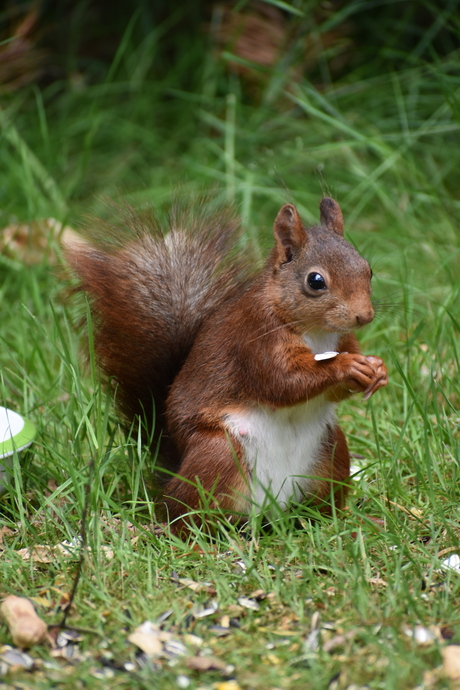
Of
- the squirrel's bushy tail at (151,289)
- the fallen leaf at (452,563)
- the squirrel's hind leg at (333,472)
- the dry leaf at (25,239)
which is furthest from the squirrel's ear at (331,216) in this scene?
the dry leaf at (25,239)

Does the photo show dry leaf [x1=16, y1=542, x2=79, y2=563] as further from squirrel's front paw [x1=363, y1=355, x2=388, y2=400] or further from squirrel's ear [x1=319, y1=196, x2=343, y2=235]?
squirrel's ear [x1=319, y1=196, x2=343, y2=235]

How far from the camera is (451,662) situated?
1.40 meters

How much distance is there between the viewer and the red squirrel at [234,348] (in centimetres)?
184

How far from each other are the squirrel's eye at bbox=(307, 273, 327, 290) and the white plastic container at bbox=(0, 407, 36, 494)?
75 centimetres

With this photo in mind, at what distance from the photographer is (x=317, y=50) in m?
4.16

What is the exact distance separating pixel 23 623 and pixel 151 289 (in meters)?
0.84

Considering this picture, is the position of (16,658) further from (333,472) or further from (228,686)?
(333,472)

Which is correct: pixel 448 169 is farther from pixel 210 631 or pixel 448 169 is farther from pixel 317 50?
pixel 210 631

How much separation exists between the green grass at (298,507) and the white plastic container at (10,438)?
44mm

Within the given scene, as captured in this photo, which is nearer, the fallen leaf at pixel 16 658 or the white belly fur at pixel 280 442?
the fallen leaf at pixel 16 658

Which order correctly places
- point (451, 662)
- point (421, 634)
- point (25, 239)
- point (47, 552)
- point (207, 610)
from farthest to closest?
point (25, 239)
point (47, 552)
point (207, 610)
point (421, 634)
point (451, 662)

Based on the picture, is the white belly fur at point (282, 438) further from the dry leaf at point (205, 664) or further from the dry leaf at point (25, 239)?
the dry leaf at point (25, 239)

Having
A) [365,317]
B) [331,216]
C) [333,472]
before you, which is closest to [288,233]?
[331,216]

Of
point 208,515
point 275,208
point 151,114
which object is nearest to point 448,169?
point 275,208
